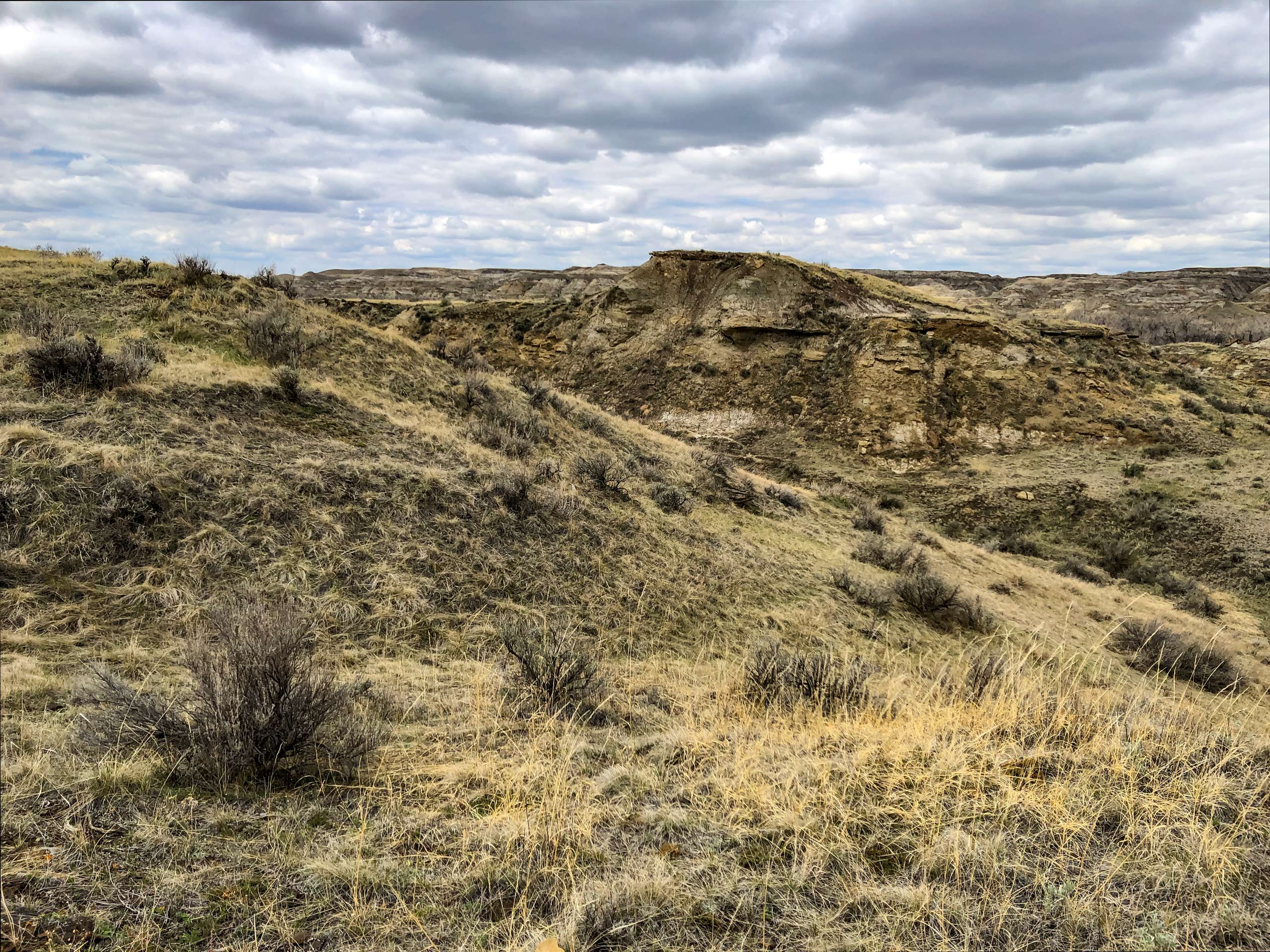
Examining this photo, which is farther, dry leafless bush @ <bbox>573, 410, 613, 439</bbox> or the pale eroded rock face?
the pale eroded rock face

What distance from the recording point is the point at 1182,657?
9.51m

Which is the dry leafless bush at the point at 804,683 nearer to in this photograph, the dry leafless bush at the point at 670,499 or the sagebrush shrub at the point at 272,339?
the dry leafless bush at the point at 670,499

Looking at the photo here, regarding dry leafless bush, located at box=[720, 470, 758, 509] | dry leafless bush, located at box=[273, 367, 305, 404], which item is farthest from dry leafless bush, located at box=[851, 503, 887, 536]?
dry leafless bush, located at box=[273, 367, 305, 404]

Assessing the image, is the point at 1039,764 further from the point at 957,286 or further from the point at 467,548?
the point at 957,286

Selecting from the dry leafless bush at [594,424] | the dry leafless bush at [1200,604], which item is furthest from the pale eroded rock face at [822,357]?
the dry leafless bush at [594,424]

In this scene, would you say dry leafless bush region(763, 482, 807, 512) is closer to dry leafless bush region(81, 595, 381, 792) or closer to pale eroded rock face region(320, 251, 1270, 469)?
pale eroded rock face region(320, 251, 1270, 469)

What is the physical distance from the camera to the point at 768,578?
9.52 meters

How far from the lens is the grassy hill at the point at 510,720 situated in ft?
8.09

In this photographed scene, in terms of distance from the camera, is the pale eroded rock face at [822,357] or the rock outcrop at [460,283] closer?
the pale eroded rock face at [822,357]

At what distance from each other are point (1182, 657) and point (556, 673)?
9916mm

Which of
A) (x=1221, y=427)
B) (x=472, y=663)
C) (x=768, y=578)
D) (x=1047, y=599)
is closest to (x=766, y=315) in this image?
(x=1221, y=427)

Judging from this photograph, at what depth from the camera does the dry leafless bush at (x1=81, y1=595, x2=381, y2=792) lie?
3.10m

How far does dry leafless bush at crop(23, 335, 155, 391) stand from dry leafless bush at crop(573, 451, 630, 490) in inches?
241

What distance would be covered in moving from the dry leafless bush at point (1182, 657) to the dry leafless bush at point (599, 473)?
7905 millimetres
